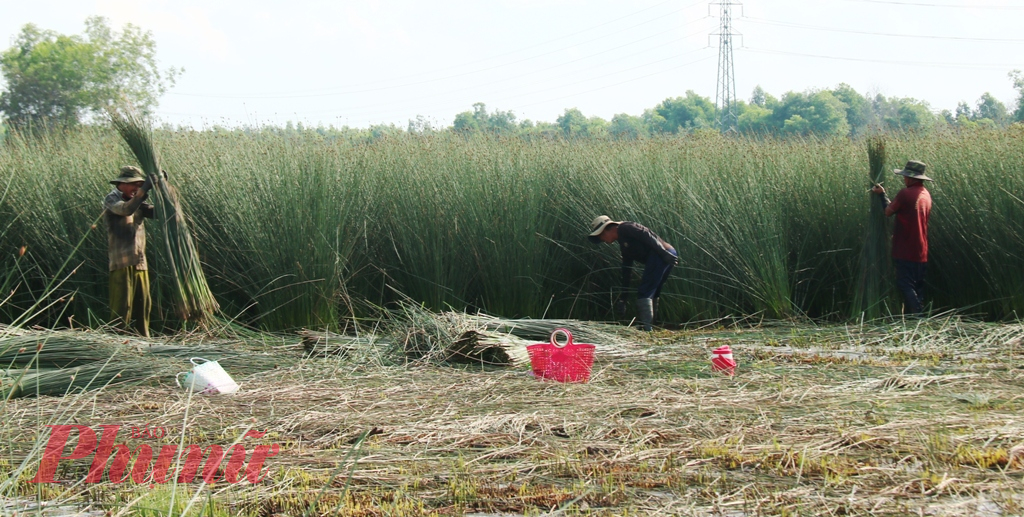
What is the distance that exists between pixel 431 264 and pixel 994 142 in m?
5.36

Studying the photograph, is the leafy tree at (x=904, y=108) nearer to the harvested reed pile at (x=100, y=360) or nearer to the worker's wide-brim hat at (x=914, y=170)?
the worker's wide-brim hat at (x=914, y=170)

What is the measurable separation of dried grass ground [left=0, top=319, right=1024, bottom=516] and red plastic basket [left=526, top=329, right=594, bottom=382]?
11 cm

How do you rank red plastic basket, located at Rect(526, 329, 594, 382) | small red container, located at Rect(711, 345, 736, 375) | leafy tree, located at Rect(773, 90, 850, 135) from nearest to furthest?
red plastic basket, located at Rect(526, 329, 594, 382), small red container, located at Rect(711, 345, 736, 375), leafy tree, located at Rect(773, 90, 850, 135)

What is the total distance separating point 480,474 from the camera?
11.1 feet

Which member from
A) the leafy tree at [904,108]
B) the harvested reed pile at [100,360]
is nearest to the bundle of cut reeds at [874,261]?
the harvested reed pile at [100,360]

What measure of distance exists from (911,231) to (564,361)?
3.76 metres

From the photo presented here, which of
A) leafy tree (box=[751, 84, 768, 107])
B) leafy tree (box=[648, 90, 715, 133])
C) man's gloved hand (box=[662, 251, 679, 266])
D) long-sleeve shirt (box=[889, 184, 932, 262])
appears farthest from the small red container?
leafy tree (box=[751, 84, 768, 107])

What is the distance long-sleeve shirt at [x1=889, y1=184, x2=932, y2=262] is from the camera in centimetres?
725

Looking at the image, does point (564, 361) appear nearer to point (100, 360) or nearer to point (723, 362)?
point (723, 362)

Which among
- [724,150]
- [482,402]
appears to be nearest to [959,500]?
[482,402]

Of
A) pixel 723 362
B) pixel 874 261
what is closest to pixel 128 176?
pixel 723 362

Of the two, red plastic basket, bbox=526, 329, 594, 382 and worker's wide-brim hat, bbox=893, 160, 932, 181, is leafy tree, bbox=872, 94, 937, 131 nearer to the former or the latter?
worker's wide-brim hat, bbox=893, 160, 932, 181

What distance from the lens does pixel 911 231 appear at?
7.28 meters

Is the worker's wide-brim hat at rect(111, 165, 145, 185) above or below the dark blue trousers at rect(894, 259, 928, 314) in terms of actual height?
above
